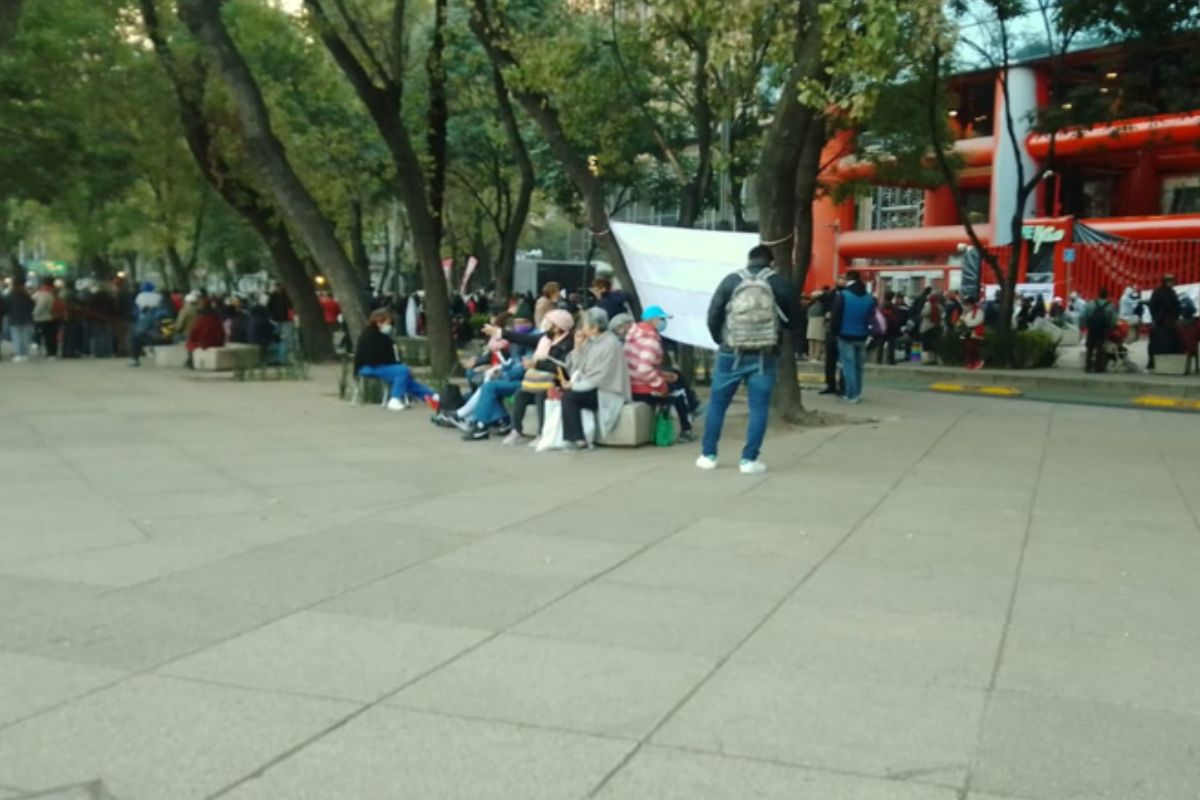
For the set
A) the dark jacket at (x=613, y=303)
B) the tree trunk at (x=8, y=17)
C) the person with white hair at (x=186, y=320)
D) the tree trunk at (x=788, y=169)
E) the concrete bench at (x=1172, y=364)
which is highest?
the tree trunk at (x=8, y=17)

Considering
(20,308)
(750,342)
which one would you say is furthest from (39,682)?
(20,308)

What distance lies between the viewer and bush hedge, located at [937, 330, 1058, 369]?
73.2 feet

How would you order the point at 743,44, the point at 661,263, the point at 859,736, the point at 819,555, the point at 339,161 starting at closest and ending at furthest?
1. the point at 859,736
2. the point at 819,555
3. the point at 743,44
4. the point at 661,263
5. the point at 339,161

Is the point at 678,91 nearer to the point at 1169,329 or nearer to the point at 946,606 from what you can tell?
the point at 1169,329

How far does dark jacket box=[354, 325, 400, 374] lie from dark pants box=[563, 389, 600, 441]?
4.47m

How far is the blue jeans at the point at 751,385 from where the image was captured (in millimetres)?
10180

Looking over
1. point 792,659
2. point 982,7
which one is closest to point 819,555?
point 792,659

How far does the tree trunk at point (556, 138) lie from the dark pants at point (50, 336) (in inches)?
519

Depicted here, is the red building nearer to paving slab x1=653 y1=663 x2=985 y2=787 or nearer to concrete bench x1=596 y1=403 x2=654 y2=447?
concrete bench x1=596 y1=403 x2=654 y2=447

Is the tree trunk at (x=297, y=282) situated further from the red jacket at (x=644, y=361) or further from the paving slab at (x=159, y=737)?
the paving slab at (x=159, y=737)

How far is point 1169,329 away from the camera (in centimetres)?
2180

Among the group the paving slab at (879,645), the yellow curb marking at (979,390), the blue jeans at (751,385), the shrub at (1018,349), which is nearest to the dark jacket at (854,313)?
the yellow curb marking at (979,390)

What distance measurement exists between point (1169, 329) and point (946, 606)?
1757 cm

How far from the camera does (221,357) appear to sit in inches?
836
